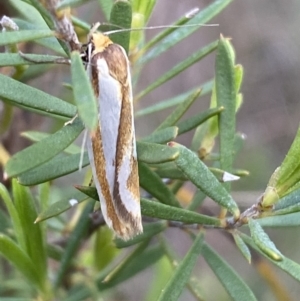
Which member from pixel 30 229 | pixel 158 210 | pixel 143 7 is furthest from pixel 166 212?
pixel 143 7

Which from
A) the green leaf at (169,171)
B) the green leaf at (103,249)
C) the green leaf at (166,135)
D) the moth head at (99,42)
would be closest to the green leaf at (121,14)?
the moth head at (99,42)

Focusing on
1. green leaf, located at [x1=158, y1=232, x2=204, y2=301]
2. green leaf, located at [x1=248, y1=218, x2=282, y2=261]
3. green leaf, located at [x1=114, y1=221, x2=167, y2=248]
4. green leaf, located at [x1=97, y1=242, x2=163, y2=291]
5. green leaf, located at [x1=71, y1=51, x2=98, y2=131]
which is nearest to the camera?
green leaf, located at [x1=71, y1=51, x2=98, y2=131]

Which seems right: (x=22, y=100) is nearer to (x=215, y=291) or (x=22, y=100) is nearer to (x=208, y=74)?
(x=215, y=291)

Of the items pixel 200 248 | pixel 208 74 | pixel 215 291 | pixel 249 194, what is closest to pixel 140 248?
pixel 200 248

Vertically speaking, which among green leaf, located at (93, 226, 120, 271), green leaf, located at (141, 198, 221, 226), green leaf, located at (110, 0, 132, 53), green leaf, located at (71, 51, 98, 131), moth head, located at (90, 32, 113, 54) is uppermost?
green leaf, located at (110, 0, 132, 53)

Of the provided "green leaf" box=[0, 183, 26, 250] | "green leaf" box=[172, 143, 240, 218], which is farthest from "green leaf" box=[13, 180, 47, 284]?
"green leaf" box=[172, 143, 240, 218]

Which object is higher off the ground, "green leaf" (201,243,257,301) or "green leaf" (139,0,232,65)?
"green leaf" (139,0,232,65)

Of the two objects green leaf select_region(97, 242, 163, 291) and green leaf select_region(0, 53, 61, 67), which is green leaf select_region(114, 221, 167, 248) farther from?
green leaf select_region(0, 53, 61, 67)

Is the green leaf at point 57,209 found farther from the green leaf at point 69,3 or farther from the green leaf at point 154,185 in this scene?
the green leaf at point 69,3
